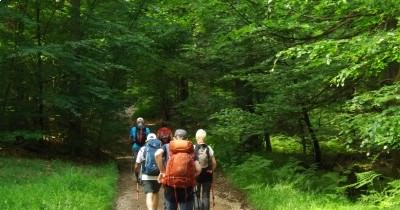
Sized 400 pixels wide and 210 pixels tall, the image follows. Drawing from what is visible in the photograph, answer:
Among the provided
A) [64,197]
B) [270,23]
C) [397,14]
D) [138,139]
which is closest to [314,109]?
[270,23]

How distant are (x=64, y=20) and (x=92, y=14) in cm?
128

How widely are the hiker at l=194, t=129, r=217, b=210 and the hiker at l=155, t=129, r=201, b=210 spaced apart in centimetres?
112

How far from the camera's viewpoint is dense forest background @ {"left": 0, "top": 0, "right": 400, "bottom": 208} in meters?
11.9

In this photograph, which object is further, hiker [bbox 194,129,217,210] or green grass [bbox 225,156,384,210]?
green grass [bbox 225,156,384,210]

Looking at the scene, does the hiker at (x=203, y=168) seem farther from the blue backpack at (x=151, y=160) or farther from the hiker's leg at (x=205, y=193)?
the blue backpack at (x=151, y=160)

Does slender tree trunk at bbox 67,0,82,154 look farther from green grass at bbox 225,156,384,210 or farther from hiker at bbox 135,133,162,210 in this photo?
hiker at bbox 135,133,162,210

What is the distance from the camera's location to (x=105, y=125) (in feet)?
67.2

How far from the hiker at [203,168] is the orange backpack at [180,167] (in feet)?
4.35

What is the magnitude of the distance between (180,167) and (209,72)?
13.9 m

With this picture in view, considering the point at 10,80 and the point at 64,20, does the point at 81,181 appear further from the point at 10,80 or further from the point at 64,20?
the point at 64,20

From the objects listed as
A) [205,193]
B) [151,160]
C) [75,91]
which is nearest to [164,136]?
[151,160]

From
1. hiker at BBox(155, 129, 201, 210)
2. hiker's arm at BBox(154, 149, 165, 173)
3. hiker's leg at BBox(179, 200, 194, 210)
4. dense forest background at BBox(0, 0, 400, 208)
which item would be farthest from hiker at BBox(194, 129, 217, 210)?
dense forest background at BBox(0, 0, 400, 208)

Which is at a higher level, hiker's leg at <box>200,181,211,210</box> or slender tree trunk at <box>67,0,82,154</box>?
slender tree trunk at <box>67,0,82,154</box>

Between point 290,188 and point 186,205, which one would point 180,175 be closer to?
point 186,205
